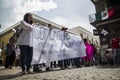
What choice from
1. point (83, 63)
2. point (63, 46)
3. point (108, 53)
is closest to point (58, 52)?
point (63, 46)

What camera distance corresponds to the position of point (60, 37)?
9898 millimetres

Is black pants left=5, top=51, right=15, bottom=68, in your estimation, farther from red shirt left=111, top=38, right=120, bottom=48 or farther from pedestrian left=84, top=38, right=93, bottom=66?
red shirt left=111, top=38, right=120, bottom=48

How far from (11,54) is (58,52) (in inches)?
133

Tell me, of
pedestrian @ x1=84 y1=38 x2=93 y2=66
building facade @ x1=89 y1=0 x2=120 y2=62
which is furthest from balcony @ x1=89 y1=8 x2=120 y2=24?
pedestrian @ x1=84 y1=38 x2=93 y2=66

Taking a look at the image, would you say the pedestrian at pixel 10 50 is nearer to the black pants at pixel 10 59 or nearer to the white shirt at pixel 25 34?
the black pants at pixel 10 59

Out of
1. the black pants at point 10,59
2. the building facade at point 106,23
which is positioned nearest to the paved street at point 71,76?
the black pants at point 10,59

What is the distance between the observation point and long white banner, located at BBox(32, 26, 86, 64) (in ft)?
27.0

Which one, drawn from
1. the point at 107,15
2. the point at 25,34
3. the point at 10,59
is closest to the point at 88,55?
the point at 10,59

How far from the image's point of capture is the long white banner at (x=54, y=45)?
27.0ft

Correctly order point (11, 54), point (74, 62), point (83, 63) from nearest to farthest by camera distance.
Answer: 1. point (74, 62)
2. point (11, 54)
3. point (83, 63)

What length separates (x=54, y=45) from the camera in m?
A: 9.34

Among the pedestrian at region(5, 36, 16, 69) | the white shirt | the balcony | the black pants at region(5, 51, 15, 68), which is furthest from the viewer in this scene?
the balcony

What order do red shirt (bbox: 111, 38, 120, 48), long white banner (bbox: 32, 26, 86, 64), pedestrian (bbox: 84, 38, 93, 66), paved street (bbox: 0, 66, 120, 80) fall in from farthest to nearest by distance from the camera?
1. pedestrian (bbox: 84, 38, 93, 66)
2. red shirt (bbox: 111, 38, 120, 48)
3. long white banner (bbox: 32, 26, 86, 64)
4. paved street (bbox: 0, 66, 120, 80)

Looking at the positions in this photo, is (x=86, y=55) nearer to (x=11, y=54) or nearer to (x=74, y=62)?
(x=74, y=62)
